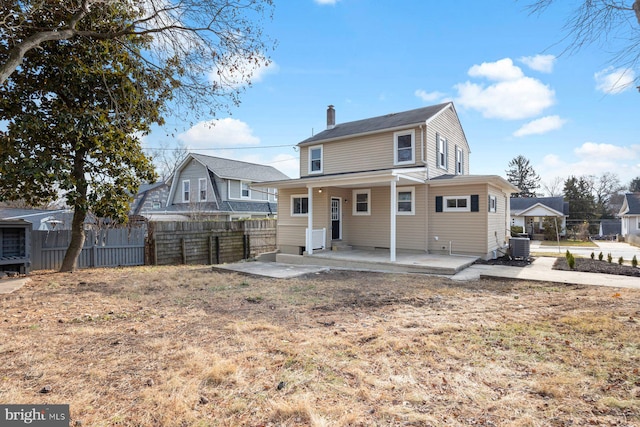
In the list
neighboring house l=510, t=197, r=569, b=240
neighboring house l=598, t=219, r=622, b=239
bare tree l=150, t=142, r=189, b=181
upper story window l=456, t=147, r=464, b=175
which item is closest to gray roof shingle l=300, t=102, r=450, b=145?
upper story window l=456, t=147, r=464, b=175

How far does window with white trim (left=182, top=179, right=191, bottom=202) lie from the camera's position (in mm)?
22486

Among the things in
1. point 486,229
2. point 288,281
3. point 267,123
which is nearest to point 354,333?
point 288,281

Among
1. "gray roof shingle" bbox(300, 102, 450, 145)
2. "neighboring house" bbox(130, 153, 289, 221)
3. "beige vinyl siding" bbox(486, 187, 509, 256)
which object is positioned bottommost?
"beige vinyl siding" bbox(486, 187, 509, 256)

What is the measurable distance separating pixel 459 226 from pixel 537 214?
2097cm

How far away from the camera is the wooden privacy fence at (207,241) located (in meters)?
12.6

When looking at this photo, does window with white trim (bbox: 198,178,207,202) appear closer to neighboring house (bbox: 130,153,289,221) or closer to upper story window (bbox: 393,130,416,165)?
neighboring house (bbox: 130,153,289,221)

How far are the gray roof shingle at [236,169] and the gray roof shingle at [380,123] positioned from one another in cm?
792

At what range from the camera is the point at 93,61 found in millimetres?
8391

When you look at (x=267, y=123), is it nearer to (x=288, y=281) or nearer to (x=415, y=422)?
(x=288, y=281)

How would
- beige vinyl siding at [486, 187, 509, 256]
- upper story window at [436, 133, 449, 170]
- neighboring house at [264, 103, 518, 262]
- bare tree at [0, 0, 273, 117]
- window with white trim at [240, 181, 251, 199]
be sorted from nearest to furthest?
1. bare tree at [0, 0, 273, 117]
2. neighboring house at [264, 103, 518, 262]
3. beige vinyl siding at [486, 187, 509, 256]
4. upper story window at [436, 133, 449, 170]
5. window with white trim at [240, 181, 251, 199]

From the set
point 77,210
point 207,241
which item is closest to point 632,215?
point 207,241

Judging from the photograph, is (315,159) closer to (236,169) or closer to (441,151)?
(441,151)

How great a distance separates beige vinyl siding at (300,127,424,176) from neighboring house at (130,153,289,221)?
640 centimetres

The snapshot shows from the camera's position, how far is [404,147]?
12.6 meters
